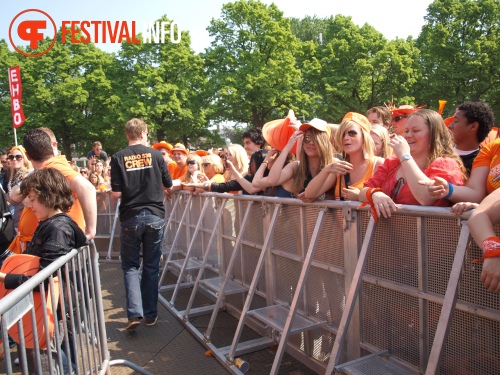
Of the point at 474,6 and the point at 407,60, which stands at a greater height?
the point at 474,6

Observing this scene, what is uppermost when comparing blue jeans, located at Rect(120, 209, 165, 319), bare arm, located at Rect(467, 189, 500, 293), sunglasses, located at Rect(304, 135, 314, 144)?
sunglasses, located at Rect(304, 135, 314, 144)

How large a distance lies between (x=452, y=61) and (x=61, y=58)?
1080 inches

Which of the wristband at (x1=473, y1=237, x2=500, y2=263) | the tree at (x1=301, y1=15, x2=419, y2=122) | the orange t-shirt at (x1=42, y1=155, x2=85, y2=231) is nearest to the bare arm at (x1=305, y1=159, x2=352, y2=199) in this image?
Answer: the wristband at (x1=473, y1=237, x2=500, y2=263)

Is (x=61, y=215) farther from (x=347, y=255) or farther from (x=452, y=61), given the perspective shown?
(x=452, y=61)

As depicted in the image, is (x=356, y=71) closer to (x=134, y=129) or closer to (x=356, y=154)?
(x=134, y=129)

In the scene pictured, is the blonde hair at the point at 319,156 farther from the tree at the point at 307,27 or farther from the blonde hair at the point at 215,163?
the tree at the point at 307,27

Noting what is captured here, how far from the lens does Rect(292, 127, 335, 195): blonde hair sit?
12.6ft

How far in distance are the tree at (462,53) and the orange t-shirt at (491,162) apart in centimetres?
2859

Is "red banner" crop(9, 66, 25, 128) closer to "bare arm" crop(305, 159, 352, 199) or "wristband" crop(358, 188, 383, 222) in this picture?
"bare arm" crop(305, 159, 352, 199)

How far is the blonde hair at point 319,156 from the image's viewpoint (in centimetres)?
385

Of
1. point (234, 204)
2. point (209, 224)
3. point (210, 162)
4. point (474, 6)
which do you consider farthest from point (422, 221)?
point (474, 6)

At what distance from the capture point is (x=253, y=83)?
1217 inches

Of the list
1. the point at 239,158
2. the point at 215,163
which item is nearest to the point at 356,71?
the point at 215,163

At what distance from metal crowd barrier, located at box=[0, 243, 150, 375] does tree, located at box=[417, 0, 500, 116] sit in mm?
29441
